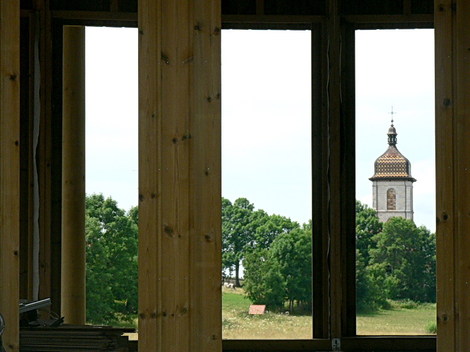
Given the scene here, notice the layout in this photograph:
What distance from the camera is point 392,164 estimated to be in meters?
6.51

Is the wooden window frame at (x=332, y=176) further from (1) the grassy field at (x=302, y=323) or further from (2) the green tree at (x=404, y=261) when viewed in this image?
(2) the green tree at (x=404, y=261)

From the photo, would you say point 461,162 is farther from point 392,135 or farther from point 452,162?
point 392,135

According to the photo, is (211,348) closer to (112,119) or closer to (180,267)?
(180,267)

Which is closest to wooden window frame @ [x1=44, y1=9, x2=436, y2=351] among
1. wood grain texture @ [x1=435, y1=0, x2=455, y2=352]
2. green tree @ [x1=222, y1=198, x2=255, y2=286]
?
green tree @ [x1=222, y1=198, x2=255, y2=286]

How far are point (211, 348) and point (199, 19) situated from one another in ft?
3.71

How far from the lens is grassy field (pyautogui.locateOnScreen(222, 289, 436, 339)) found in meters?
6.27

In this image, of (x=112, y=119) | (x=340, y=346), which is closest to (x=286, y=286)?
(x=340, y=346)

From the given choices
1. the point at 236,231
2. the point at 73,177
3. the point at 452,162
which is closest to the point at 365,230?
the point at 236,231

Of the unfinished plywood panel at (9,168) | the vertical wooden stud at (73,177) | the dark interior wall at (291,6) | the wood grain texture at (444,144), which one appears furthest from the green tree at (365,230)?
the unfinished plywood panel at (9,168)

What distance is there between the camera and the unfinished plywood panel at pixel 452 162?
9.36 ft

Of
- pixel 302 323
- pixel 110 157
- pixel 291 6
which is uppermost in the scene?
pixel 291 6

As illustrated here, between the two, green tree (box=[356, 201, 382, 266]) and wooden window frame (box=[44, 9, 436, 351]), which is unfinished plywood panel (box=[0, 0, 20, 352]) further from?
green tree (box=[356, 201, 382, 266])

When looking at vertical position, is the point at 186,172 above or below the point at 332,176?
below

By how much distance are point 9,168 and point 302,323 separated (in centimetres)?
383
